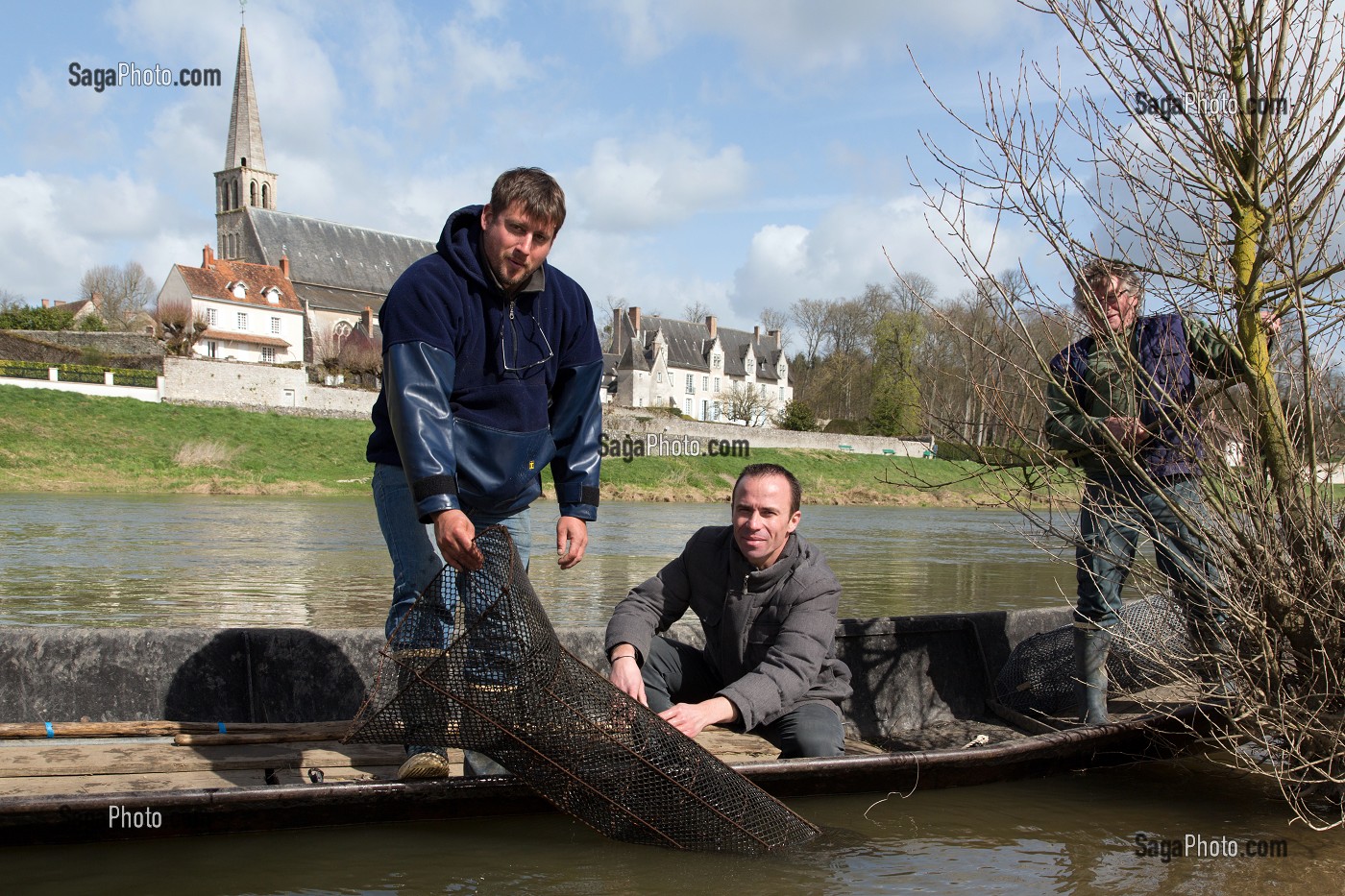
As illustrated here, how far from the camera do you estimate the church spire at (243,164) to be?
89500 mm

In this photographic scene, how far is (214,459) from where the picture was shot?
35719 millimetres

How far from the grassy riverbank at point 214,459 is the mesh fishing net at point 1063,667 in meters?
21.0

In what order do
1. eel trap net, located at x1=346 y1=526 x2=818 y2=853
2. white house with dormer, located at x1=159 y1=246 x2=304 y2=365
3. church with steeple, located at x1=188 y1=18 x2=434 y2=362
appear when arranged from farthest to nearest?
church with steeple, located at x1=188 y1=18 x2=434 y2=362
white house with dormer, located at x1=159 y1=246 x2=304 y2=365
eel trap net, located at x1=346 y1=526 x2=818 y2=853

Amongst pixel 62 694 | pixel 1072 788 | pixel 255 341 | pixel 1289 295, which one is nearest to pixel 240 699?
pixel 62 694

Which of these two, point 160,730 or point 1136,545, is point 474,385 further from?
point 1136,545

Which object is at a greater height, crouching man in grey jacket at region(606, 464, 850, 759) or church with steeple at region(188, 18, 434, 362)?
church with steeple at region(188, 18, 434, 362)

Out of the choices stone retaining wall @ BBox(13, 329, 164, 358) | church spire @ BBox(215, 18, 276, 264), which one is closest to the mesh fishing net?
stone retaining wall @ BBox(13, 329, 164, 358)

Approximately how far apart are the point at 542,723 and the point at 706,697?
1346 mm

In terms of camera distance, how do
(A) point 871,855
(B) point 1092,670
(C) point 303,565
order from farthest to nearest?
1. (C) point 303,565
2. (B) point 1092,670
3. (A) point 871,855

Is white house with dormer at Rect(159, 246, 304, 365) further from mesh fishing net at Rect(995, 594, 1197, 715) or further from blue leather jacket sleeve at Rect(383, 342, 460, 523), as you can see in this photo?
blue leather jacket sleeve at Rect(383, 342, 460, 523)

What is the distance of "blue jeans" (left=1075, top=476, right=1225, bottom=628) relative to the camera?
195 inches

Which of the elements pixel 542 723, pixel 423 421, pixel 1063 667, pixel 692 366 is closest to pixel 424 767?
pixel 542 723

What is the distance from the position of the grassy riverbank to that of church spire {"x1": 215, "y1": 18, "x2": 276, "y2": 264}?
52.6 m

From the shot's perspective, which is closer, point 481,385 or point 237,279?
point 481,385
